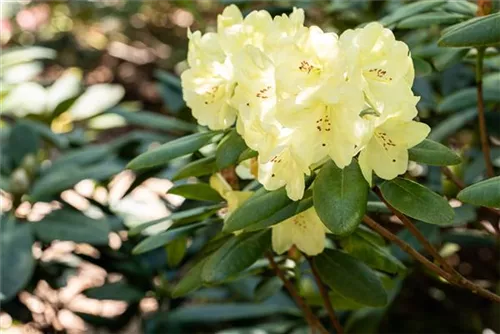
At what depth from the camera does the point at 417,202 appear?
865 millimetres

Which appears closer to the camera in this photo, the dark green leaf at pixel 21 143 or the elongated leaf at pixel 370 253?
the elongated leaf at pixel 370 253

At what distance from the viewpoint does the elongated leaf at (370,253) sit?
1083mm

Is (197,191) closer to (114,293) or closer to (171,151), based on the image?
(171,151)

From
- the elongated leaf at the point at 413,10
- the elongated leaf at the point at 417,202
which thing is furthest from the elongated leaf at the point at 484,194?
the elongated leaf at the point at 413,10

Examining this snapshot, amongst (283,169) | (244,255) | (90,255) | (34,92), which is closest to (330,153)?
(283,169)

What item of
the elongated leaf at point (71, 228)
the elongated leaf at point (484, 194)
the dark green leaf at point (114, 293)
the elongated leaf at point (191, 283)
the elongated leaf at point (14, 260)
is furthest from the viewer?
the dark green leaf at point (114, 293)

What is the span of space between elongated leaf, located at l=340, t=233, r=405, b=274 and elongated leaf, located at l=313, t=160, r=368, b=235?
251 millimetres

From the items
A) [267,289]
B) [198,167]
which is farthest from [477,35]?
[267,289]

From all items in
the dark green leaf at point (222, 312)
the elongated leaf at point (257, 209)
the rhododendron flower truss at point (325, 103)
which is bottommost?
the dark green leaf at point (222, 312)

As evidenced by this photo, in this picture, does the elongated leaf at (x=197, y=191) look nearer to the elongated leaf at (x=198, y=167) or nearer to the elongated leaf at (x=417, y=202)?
the elongated leaf at (x=198, y=167)

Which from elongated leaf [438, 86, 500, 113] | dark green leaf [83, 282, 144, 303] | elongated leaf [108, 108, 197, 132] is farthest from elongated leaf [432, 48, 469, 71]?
dark green leaf [83, 282, 144, 303]

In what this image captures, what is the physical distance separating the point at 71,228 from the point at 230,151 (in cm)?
62

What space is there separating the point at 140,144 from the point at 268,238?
84 cm

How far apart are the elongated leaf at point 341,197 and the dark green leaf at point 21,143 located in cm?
95
